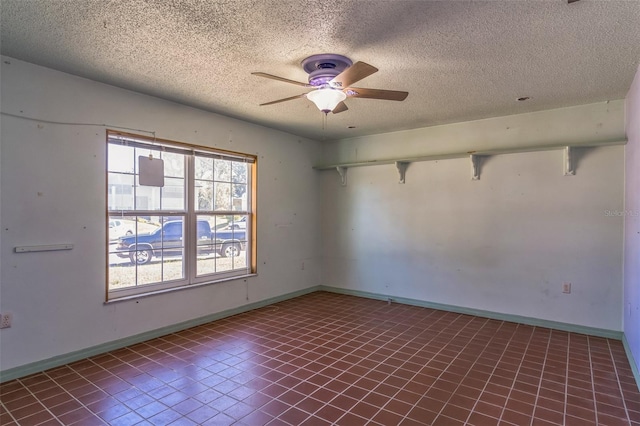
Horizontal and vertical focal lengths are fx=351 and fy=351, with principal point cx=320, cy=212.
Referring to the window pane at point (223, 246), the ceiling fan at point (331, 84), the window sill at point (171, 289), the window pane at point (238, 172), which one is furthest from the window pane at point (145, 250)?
the ceiling fan at point (331, 84)

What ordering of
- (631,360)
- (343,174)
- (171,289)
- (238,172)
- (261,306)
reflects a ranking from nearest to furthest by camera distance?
(631,360) < (171,289) < (238,172) < (261,306) < (343,174)

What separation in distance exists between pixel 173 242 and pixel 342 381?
7.85 ft

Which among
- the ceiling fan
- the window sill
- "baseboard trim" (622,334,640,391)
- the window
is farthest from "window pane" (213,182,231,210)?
"baseboard trim" (622,334,640,391)

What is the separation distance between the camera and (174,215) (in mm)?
3939

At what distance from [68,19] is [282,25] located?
1327mm

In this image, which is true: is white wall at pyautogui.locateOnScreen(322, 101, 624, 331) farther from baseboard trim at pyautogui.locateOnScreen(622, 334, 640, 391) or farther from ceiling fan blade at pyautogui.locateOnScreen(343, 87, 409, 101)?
ceiling fan blade at pyautogui.locateOnScreen(343, 87, 409, 101)

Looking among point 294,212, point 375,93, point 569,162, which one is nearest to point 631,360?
point 569,162

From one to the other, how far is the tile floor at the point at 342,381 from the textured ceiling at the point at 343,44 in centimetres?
250

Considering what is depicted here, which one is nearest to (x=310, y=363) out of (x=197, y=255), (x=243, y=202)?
(x=197, y=255)

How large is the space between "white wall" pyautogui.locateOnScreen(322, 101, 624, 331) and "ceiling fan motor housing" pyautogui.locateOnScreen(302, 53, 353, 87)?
255cm

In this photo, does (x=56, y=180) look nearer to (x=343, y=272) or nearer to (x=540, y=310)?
(x=343, y=272)

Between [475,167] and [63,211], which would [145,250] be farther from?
[475,167]

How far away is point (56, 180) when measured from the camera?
3.01 meters

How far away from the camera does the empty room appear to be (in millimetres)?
2301
